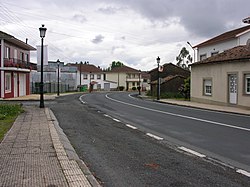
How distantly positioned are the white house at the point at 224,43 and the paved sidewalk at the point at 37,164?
31897 millimetres

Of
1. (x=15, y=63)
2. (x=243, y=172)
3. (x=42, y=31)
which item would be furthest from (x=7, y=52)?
(x=243, y=172)

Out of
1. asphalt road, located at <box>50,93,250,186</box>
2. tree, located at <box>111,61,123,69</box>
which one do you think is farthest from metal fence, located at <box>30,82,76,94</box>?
tree, located at <box>111,61,123,69</box>

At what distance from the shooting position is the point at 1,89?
115 feet

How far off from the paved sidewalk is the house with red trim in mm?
27129

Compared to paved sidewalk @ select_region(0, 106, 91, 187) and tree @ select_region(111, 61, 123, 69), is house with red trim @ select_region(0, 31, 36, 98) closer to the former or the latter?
paved sidewalk @ select_region(0, 106, 91, 187)

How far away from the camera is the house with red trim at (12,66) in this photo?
34.9 metres

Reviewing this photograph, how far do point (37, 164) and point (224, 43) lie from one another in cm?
3654

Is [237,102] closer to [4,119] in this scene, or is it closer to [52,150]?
[4,119]

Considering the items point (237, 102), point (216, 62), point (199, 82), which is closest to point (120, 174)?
point (237, 102)

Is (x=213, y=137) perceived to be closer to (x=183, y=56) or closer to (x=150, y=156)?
(x=150, y=156)

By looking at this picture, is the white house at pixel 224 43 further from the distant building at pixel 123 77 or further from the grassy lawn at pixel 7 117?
the distant building at pixel 123 77

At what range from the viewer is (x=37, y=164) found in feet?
20.8

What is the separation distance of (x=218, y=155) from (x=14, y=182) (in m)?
4.90

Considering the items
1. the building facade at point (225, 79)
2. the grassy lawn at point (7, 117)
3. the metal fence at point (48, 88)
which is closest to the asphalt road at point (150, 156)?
the grassy lawn at point (7, 117)
